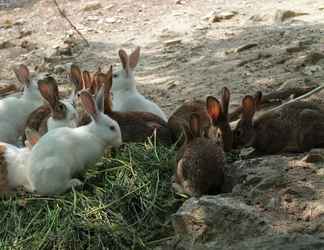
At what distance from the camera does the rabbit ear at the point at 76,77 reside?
22.1 ft

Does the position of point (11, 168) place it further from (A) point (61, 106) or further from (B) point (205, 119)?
(B) point (205, 119)

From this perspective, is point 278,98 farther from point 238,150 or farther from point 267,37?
point 267,37

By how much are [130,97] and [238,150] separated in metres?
1.75

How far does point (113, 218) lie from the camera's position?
4.88m

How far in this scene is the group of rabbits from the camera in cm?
493

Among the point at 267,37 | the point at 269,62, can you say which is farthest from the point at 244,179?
the point at 267,37

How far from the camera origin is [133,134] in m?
6.07

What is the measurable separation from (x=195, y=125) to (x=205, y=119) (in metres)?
0.80

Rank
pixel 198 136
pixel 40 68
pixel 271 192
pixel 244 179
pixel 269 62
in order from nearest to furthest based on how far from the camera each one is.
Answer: pixel 271 192, pixel 244 179, pixel 198 136, pixel 269 62, pixel 40 68

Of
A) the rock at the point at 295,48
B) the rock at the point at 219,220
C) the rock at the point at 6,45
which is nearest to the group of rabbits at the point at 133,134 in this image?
the rock at the point at 219,220

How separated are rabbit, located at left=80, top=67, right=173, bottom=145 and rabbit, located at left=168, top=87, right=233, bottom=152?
0.28ft

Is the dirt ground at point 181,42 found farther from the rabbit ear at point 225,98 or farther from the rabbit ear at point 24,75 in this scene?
the rabbit ear at point 24,75

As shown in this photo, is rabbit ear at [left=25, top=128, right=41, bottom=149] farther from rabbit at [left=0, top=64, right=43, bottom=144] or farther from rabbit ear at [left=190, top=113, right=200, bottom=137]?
rabbit ear at [left=190, top=113, right=200, bottom=137]

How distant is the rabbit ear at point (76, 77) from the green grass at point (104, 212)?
55.4 inches
